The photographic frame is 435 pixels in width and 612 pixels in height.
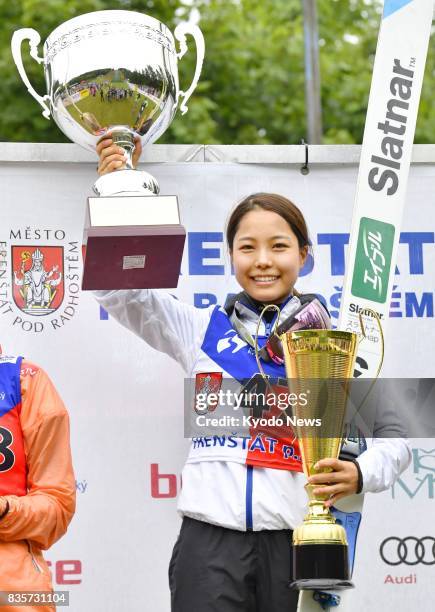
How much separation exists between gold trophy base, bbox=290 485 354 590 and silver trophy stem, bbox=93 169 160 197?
1.04m

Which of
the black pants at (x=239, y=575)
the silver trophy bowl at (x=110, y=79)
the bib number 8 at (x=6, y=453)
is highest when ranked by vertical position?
the silver trophy bowl at (x=110, y=79)

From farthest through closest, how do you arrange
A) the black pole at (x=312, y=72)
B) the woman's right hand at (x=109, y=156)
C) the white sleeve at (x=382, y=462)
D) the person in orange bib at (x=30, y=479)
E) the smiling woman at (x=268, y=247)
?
the black pole at (x=312, y=72), the smiling woman at (x=268, y=247), the woman's right hand at (x=109, y=156), the white sleeve at (x=382, y=462), the person in orange bib at (x=30, y=479)

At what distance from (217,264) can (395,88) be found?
90 cm

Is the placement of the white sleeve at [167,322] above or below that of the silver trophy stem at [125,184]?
below

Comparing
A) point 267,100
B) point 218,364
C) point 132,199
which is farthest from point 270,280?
point 267,100

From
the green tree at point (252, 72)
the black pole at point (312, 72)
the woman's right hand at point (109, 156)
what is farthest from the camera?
the green tree at point (252, 72)

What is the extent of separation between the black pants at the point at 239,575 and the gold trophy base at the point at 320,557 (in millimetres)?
151

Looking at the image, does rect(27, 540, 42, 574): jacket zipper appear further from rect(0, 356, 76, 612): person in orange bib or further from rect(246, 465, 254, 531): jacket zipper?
rect(246, 465, 254, 531): jacket zipper

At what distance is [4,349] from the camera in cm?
453

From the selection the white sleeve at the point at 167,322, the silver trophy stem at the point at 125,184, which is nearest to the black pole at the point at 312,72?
the white sleeve at the point at 167,322

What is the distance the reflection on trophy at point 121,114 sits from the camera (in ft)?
11.8

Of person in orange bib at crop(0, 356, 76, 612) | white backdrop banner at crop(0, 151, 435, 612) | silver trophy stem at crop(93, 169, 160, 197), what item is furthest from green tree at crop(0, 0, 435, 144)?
person in orange bib at crop(0, 356, 76, 612)

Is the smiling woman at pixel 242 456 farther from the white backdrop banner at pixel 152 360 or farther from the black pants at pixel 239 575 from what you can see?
the white backdrop banner at pixel 152 360

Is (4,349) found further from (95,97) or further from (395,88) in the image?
(395,88)
